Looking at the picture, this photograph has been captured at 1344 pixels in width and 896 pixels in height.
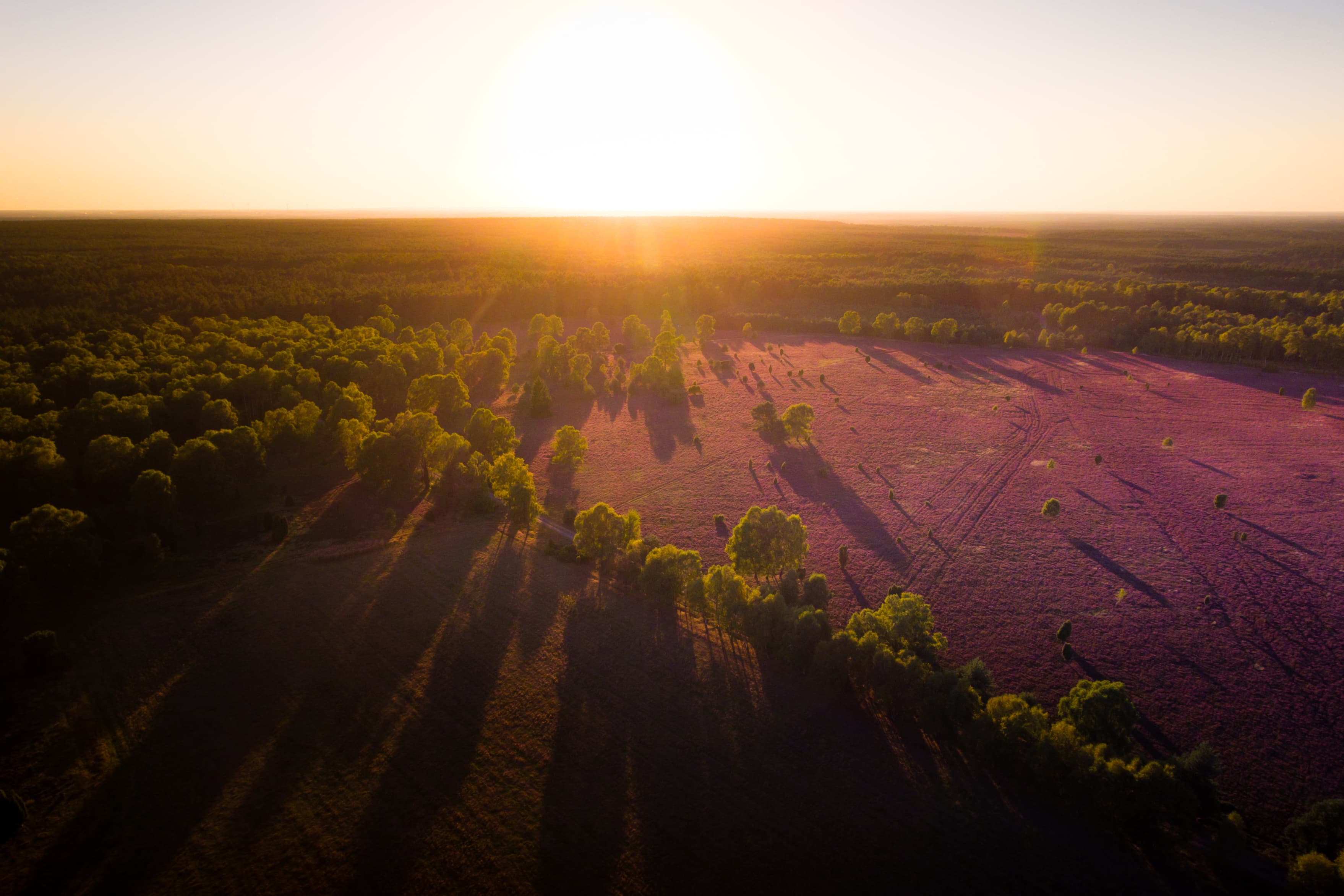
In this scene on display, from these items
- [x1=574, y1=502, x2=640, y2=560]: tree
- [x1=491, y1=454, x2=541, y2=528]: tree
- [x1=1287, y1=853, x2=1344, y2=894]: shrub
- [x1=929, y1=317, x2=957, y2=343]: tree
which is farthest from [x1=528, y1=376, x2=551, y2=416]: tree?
[x1=929, y1=317, x2=957, y2=343]: tree

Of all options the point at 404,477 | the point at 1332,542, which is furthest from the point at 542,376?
the point at 1332,542

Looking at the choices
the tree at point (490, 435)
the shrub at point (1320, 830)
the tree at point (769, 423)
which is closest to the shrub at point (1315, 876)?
the shrub at point (1320, 830)

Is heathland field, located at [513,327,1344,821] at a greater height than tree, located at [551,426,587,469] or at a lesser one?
lesser

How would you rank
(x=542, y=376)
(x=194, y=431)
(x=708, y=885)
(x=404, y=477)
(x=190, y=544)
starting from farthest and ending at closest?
(x=542, y=376) → (x=194, y=431) → (x=404, y=477) → (x=190, y=544) → (x=708, y=885)

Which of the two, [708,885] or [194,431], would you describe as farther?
[194,431]

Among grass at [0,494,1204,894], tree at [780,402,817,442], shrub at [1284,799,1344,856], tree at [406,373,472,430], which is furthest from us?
tree at [406,373,472,430]

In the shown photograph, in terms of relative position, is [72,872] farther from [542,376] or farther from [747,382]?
[747,382]

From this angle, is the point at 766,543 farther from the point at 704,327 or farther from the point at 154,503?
the point at 704,327

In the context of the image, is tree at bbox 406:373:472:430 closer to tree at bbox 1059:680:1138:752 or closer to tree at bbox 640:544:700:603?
tree at bbox 640:544:700:603
